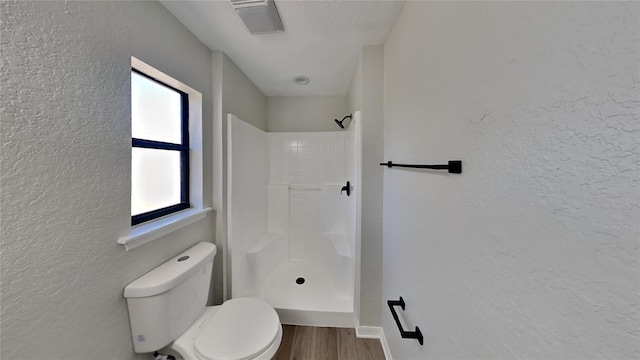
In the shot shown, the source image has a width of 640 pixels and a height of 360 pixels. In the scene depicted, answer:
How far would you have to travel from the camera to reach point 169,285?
986 mm

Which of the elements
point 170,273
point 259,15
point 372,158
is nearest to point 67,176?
point 170,273

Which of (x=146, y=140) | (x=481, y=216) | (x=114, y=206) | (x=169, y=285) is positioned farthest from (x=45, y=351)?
(x=481, y=216)

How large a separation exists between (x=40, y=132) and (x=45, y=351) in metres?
0.70

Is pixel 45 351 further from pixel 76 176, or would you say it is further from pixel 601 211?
pixel 601 211

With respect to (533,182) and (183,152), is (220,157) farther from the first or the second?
(533,182)

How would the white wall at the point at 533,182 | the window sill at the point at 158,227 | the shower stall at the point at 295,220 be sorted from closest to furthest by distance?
1. the white wall at the point at 533,182
2. the window sill at the point at 158,227
3. the shower stall at the point at 295,220

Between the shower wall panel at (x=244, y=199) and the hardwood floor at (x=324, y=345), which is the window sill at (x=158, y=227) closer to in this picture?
the shower wall panel at (x=244, y=199)

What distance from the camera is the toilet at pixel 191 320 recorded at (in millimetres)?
949

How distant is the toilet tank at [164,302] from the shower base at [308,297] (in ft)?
2.52

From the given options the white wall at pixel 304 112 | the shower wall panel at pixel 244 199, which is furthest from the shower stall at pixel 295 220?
the white wall at pixel 304 112

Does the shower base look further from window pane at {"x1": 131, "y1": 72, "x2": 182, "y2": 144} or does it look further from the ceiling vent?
the ceiling vent

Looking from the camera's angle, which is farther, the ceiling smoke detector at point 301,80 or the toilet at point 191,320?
the ceiling smoke detector at point 301,80

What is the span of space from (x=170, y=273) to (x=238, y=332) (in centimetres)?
46

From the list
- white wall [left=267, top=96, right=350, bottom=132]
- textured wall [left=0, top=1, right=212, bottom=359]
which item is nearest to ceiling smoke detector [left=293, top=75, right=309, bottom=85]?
white wall [left=267, top=96, right=350, bottom=132]
